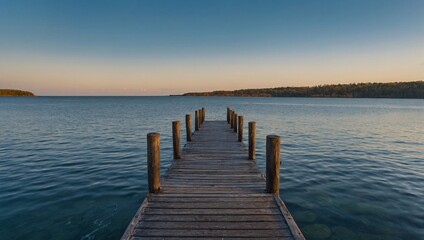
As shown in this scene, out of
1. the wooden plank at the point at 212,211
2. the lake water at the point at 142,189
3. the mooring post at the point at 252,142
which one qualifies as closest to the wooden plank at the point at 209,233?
the wooden plank at the point at 212,211

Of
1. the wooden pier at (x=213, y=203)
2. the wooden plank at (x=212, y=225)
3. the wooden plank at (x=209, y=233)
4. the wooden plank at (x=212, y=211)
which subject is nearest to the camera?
the wooden plank at (x=209, y=233)

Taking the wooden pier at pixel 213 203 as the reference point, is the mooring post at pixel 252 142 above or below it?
above

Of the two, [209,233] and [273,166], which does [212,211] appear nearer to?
[209,233]

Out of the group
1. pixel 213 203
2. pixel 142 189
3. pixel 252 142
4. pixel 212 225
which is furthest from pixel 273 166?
pixel 142 189

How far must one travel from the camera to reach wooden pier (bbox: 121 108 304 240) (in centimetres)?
466

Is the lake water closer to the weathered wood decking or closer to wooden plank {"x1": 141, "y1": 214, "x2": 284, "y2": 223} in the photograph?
the weathered wood decking

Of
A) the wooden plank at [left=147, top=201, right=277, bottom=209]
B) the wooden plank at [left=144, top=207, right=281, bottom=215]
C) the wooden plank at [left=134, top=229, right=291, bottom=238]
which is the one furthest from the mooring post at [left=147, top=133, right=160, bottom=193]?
the wooden plank at [left=134, top=229, right=291, bottom=238]

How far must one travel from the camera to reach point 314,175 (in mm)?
11930

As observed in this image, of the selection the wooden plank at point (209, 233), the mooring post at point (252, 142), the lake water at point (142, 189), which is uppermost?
the mooring post at point (252, 142)

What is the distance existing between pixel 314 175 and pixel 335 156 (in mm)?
4576

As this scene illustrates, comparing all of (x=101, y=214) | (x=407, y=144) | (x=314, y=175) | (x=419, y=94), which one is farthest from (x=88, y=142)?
(x=419, y=94)

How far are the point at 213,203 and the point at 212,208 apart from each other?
10.2 inches

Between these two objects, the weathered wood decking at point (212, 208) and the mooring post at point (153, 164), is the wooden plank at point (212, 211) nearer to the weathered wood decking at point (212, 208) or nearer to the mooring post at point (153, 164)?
the weathered wood decking at point (212, 208)

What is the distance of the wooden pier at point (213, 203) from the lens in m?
4.66
